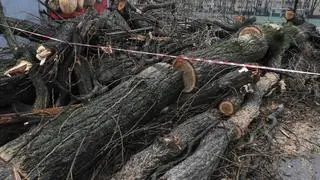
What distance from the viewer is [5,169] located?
11.0 feet

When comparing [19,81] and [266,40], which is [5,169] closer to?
[19,81]

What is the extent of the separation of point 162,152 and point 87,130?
28.8 inches

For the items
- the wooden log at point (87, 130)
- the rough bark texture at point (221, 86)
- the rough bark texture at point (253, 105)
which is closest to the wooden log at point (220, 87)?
the rough bark texture at point (221, 86)

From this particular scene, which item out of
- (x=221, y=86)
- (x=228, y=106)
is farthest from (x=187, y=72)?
(x=228, y=106)

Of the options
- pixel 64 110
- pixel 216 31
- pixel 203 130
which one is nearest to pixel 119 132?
pixel 64 110

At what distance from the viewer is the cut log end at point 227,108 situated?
4.86 metres

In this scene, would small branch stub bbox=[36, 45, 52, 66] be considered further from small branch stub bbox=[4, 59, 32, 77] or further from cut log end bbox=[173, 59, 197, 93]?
cut log end bbox=[173, 59, 197, 93]

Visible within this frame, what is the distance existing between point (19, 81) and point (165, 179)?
2.11 meters

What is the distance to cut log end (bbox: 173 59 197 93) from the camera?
4.80 metres

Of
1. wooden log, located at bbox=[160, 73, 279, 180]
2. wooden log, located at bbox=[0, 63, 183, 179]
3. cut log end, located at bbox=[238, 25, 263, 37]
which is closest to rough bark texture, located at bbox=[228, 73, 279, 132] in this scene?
wooden log, located at bbox=[160, 73, 279, 180]

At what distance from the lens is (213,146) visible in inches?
163

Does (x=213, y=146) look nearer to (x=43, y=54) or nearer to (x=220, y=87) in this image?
(x=220, y=87)

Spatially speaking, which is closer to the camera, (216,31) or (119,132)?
(119,132)

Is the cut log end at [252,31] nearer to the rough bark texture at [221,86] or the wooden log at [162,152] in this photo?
the rough bark texture at [221,86]
